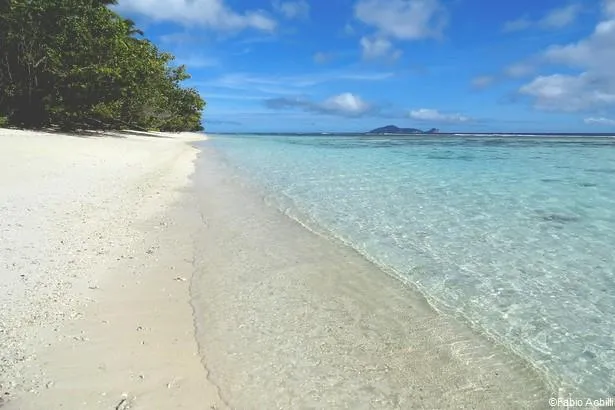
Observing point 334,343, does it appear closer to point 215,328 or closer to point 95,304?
point 215,328

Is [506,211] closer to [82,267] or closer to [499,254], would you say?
[499,254]

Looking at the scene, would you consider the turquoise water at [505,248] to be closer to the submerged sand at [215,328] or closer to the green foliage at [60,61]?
the submerged sand at [215,328]

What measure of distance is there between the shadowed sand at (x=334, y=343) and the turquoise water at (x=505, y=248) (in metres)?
0.45

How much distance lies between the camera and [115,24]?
27172 millimetres

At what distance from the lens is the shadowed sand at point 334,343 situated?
3506 millimetres

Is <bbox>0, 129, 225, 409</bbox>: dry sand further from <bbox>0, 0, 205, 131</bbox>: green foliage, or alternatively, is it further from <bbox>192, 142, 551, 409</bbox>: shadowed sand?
<bbox>0, 0, 205, 131</bbox>: green foliage

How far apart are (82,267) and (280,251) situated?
9.49 feet

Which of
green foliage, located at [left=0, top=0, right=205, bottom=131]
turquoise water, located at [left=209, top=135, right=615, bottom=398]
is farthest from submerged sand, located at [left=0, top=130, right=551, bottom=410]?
green foliage, located at [left=0, top=0, right=205, bottom=131]

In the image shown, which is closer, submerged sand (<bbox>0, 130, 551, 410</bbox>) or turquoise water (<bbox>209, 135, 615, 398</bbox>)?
submerged sand (<bbox>0, 130, 551, 410</bbox>)

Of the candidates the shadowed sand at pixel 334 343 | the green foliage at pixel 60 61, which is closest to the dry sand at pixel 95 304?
the shadowed sand at pixel 334 343

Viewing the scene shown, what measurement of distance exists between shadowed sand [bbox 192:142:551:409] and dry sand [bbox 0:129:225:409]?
0.30 m

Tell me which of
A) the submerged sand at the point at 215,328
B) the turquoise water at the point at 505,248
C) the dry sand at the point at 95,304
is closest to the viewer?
the dry sand at the point at 95,304

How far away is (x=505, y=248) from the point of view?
7488 mm

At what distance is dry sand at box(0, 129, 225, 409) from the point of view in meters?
3.31
